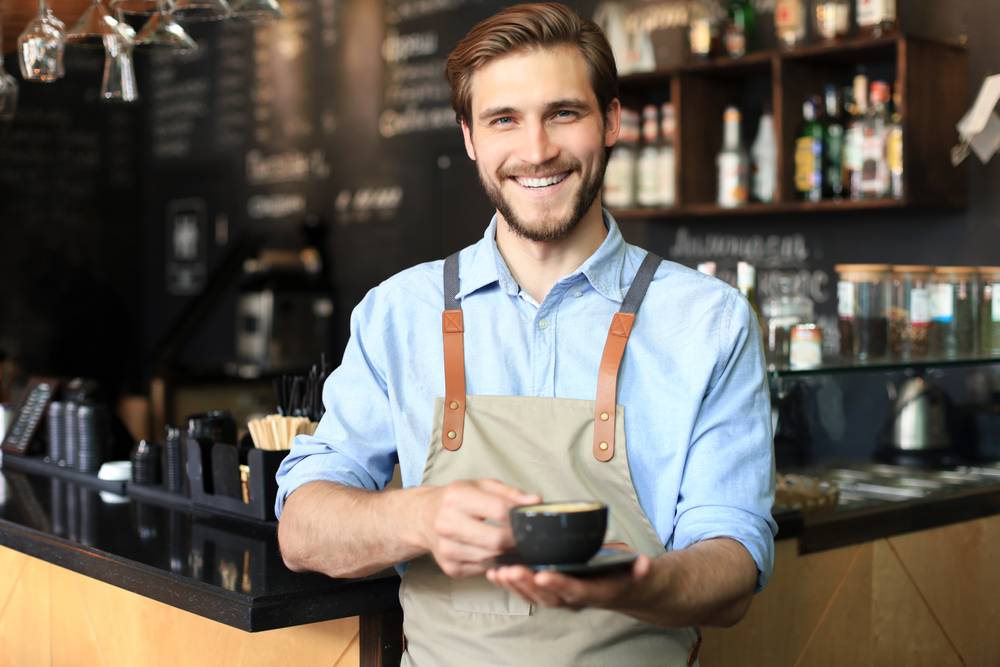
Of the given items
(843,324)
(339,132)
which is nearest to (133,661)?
(843,324)

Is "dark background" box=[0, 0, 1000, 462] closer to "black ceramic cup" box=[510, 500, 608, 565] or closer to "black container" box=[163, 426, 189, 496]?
"black container" box=[163, 426, 189, 496]

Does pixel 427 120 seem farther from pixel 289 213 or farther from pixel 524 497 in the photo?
pixel 524 497

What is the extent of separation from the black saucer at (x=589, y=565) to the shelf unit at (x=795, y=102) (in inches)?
95.6

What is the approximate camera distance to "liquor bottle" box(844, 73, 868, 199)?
3557mm

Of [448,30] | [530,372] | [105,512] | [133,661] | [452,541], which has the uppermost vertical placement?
[448,30]

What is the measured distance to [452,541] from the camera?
1283 millimetres

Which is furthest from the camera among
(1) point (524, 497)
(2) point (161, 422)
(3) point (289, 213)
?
(3) point (289, 213)

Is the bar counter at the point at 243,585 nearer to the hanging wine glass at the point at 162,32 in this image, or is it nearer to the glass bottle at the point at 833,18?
the hanging wine glass at the point at 162,32

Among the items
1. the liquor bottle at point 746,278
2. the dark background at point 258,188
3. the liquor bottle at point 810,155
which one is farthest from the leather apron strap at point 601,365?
the dark background at point 258,188

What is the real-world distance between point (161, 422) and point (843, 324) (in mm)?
3875

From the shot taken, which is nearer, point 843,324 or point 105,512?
point 105,512

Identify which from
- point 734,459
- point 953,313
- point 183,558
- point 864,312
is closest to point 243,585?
point 183,558

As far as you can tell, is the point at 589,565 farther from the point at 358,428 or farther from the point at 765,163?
the point at 765,163

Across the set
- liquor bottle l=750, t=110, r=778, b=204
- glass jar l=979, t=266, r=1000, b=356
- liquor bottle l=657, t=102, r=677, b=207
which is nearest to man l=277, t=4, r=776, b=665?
glass jar l=979, t=266, r=1000, b=356
